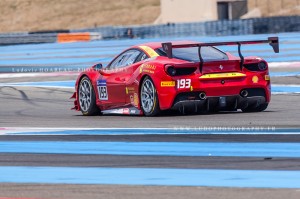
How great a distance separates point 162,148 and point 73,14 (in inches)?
2395

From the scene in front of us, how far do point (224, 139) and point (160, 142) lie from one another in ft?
2.22

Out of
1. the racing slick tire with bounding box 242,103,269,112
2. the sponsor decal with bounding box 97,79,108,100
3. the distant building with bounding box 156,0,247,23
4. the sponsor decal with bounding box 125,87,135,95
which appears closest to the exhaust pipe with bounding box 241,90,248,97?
the racing slick tire with bounding box 242,103,269,112

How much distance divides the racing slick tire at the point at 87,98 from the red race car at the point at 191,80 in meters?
0.97

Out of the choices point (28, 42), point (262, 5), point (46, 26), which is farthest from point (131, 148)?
point (46, 26)

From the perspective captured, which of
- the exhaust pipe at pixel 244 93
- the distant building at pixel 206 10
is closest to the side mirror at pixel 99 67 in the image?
the exhaust pipe at pixel 244 93

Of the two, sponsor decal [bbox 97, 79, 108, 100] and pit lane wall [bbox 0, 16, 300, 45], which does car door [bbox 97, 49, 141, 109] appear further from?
pit lane wall [bbox 0, 16, 300, 45]

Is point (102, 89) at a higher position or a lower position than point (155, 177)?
lower

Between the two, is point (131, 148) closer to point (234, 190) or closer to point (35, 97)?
point (234, 190)

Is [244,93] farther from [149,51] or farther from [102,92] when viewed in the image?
[102,92]

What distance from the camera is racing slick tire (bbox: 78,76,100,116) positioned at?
1393cm

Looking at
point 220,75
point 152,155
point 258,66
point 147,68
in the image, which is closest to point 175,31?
point 258,66

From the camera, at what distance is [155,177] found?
702 centimetres

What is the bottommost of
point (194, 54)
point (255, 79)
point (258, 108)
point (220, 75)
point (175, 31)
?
point (175, 31)

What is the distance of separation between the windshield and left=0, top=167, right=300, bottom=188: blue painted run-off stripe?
16.3 feet
